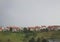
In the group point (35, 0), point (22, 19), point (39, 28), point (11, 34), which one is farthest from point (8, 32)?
point (35, 0)

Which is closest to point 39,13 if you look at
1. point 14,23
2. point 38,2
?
point 38,2

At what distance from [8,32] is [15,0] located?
0.38 meters

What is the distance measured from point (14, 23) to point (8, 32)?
0.12m

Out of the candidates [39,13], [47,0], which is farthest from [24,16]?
[47,0]

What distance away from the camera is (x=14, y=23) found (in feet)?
6.68

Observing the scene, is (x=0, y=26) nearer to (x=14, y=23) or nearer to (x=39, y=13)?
(x=14, y=23)

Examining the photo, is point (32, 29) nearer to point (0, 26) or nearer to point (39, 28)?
point (39, 28)

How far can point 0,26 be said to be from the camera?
79.8 inches

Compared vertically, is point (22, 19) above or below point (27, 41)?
above

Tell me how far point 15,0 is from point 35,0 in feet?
0.75

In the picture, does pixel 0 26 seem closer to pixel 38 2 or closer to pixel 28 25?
Answer: pixel 28 25

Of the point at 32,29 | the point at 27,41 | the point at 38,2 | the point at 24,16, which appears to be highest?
the point at 38,2

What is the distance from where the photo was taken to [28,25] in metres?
2.03

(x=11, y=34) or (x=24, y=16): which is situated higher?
(x=24, y=16)
